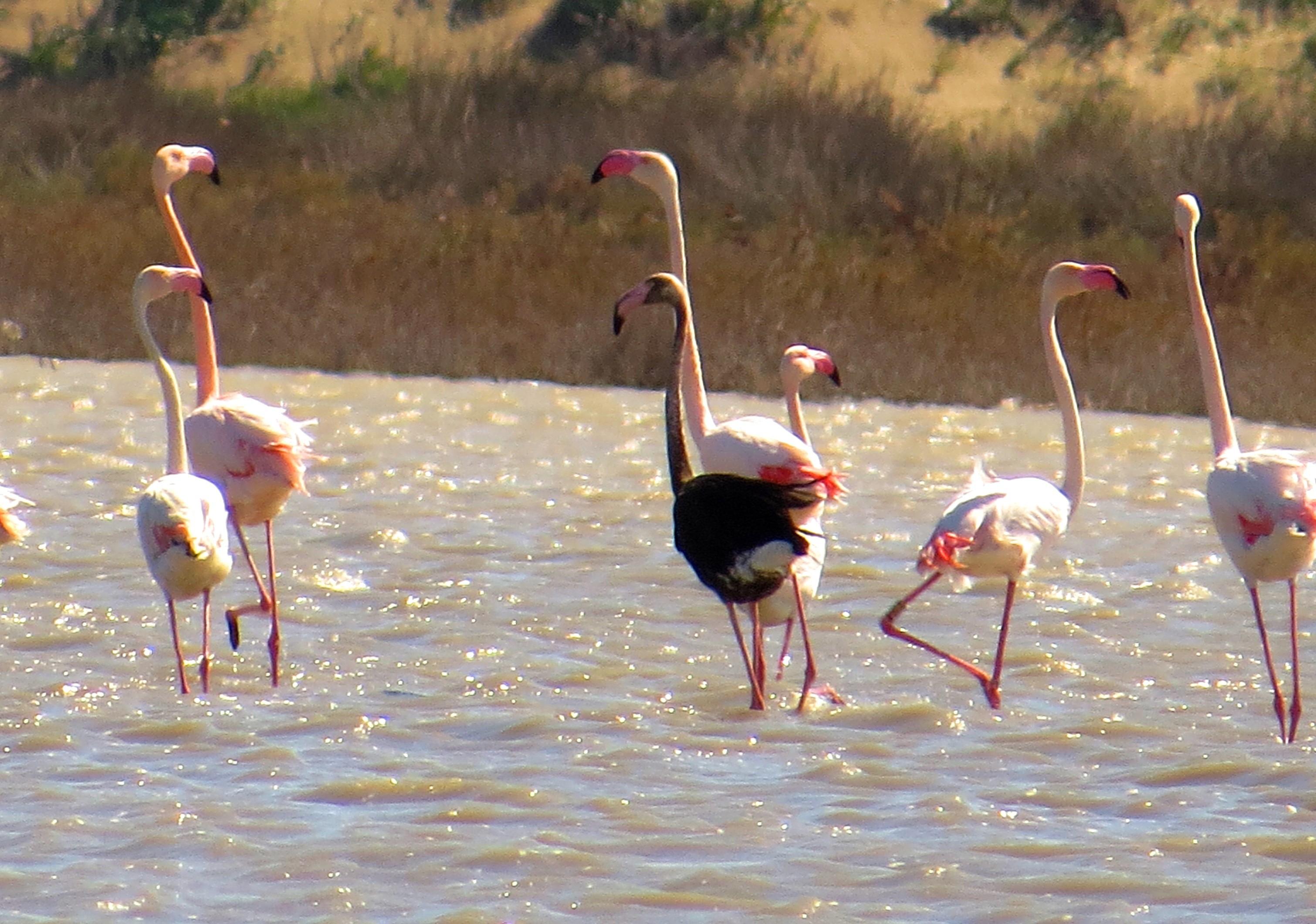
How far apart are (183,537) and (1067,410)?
282 cm

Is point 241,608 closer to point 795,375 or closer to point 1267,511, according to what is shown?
point 795,375

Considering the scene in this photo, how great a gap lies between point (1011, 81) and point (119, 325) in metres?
14.4

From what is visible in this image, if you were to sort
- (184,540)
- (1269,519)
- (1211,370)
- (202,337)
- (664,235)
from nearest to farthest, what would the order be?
(1269,519)
(184,540)
(1211,370)
(202,337)
(664,235)

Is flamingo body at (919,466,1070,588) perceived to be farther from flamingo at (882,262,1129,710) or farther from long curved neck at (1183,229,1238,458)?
long curved neck at (1183,229,1238,458)

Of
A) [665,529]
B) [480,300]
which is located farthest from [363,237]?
[665,529]

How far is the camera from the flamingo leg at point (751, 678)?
634 centimetres

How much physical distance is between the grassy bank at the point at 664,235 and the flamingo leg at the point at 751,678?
19.2 ft

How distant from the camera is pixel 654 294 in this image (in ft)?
22.3

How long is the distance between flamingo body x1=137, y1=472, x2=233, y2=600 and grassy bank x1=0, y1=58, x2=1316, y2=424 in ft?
20.9

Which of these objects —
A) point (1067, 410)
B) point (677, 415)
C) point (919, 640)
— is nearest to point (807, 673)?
point (919, 640)

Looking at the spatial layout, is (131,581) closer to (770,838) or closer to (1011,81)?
(770,838)

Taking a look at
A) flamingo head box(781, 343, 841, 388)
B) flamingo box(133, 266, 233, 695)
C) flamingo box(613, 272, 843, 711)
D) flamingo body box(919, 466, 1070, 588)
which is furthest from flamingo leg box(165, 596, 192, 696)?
flamingo body box(919, 466, 1070, 588)

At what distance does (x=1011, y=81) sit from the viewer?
2520 cm

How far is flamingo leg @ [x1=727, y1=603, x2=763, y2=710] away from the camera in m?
6.34
